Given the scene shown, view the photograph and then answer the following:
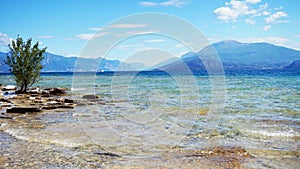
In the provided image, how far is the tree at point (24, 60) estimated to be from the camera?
38062mm

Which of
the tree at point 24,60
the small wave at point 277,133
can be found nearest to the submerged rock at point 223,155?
the small wave at point 277,133

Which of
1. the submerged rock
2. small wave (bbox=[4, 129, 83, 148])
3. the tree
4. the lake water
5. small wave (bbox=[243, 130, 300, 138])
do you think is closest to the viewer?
the submerged rock

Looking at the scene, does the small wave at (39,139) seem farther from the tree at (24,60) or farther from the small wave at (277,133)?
the tree at (24,60)

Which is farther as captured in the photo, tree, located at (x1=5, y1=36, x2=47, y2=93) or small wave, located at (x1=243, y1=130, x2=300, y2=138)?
tree, located at (x1=5, y1=36, x2=47, y2=93)

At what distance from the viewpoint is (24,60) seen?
126 feet

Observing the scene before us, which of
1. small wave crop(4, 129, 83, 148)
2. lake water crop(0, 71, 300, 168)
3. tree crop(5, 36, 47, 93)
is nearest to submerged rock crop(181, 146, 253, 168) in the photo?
lake water crop(0, 71, 300, 168)

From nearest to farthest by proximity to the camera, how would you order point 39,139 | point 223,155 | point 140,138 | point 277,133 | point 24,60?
point 223,155
point 39,139
point 140,138
point 277,133
point 24,60

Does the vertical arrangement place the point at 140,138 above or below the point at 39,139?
below

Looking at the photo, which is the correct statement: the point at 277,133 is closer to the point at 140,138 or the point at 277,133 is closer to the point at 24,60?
the point at 140,138

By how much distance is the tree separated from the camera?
38.1 meters

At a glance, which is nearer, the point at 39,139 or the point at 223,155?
the point at 223,155

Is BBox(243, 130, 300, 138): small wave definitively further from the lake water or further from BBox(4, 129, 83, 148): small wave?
BBox(4, 129, 83, 148): small wave

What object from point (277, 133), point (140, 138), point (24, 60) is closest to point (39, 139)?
point (140, 138)

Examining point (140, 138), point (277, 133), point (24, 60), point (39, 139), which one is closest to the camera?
point (39, 139)
